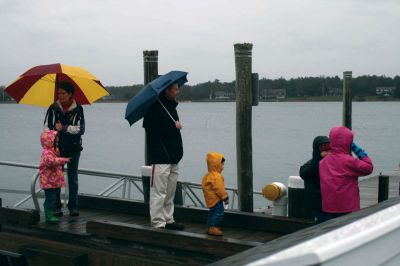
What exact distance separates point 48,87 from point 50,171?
4.49ft

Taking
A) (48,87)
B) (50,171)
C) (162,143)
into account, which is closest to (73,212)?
(50,171)

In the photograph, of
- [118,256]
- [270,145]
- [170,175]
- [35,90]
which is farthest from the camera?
[270,145]

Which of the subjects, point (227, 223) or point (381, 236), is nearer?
point (381, 236)

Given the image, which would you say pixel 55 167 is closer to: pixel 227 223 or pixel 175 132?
pixel 175 132

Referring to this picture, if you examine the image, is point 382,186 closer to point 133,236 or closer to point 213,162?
point 213,162

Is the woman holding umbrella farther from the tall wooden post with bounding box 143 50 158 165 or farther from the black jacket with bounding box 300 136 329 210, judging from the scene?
the black jacket with bounding box 300 136 329 210

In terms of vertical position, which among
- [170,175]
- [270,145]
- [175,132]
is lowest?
[270,145]

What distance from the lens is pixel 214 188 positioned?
619cm

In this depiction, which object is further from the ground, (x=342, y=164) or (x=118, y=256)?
(x=342, y=164)

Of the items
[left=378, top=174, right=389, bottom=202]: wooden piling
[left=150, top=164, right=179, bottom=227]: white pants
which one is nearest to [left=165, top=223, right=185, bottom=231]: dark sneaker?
[left=150, top=164, right=179, bottom=227]: white pants

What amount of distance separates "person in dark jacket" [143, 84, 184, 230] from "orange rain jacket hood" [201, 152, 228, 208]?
1.70 ft

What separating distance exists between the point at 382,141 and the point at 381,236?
56.2 meters

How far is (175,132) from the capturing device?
648cm

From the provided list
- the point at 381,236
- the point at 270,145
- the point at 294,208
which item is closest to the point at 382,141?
the point at 270,145
